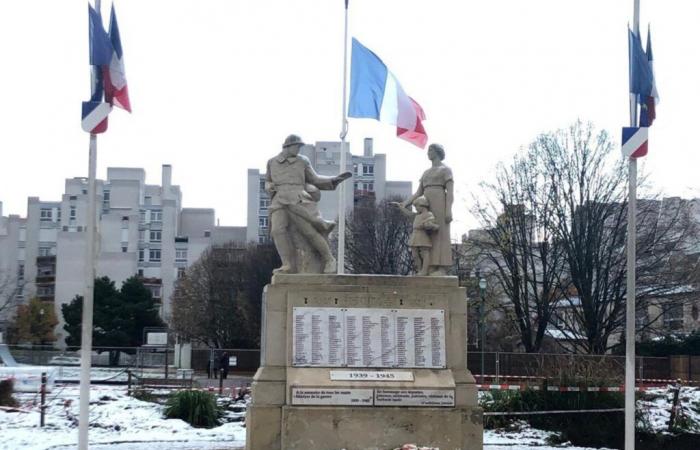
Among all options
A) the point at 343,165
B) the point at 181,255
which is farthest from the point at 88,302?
the point at 181,255

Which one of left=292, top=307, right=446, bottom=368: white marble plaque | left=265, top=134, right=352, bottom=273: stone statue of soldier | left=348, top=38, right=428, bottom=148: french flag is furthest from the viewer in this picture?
left=348, top=38, right=428, bottom=148: french flag

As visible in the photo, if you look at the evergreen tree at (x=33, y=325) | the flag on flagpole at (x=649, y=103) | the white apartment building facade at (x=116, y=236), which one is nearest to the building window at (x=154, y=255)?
the white apartment building facade at (x=116, y=236)

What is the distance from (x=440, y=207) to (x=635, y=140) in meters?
3.29

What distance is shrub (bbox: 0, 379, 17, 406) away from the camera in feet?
76.7

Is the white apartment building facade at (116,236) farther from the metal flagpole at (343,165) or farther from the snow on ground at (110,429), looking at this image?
the metal flagpole at (343,165)

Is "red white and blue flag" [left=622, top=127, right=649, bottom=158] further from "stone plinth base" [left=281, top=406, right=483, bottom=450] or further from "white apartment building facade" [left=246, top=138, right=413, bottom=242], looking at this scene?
"white apartment building facade" [left=246, top=138, right=413, bottom=242]

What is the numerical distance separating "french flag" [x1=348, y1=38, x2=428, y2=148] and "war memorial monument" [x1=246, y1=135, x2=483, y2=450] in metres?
2.70

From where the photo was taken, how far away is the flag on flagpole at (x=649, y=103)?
14578mm

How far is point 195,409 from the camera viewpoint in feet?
71.5

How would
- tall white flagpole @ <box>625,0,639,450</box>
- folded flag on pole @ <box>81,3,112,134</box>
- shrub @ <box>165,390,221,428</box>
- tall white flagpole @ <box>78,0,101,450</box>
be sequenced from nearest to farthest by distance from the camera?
tall white flagpole @ <box>78,0,101,450</box>, folded flag on pole @ <box>81,3,112,134</box>, tall white flagpole @ <box>625,0,639,450</box>, shrub @ <box>165,390,221,428</box>

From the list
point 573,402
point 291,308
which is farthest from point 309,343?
point 573,402

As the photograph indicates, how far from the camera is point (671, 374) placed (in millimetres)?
38031

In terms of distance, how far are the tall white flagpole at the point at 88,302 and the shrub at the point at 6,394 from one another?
11.1m

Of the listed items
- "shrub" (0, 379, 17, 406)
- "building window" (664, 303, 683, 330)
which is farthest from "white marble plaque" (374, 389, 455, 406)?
"building window" (664, 303, 683, 330)
